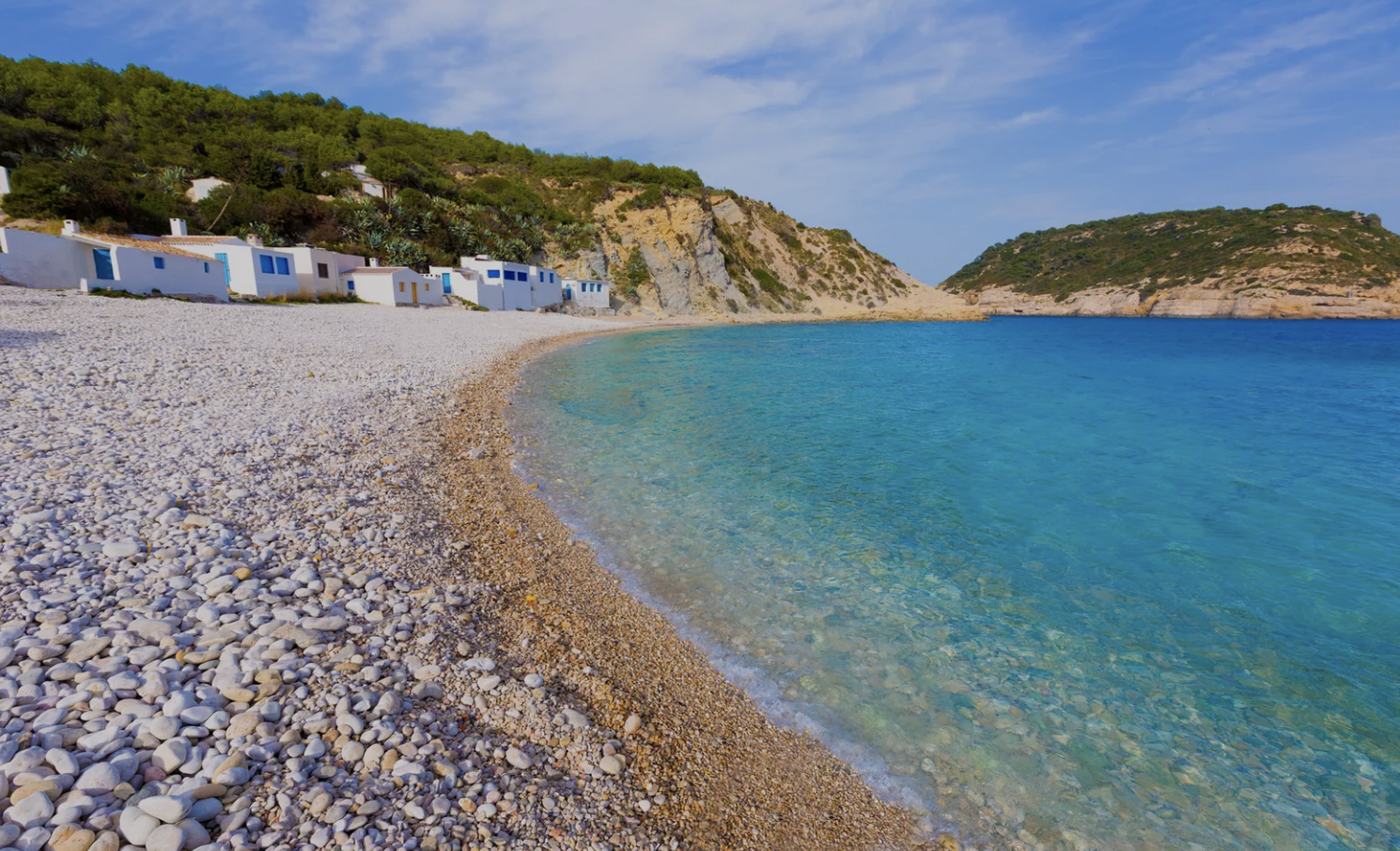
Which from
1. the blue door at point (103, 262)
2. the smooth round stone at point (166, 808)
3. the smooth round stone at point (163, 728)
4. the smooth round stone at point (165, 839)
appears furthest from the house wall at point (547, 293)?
the smooth round stone at point (165, 839)

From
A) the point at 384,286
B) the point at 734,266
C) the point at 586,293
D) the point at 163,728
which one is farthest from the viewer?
the point at 734,266

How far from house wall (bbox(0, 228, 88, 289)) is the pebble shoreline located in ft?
73.6

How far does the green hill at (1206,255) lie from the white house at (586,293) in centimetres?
9341

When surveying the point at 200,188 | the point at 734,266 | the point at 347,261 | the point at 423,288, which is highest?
the point at 200,188

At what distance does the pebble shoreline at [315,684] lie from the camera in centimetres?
278

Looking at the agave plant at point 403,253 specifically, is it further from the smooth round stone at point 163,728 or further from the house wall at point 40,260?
the smooth round stone at point 163,728

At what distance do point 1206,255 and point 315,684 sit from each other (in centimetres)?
13020

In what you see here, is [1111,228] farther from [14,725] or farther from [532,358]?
[14,725]

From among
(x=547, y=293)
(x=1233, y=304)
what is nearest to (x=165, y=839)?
(x=547, y=293)

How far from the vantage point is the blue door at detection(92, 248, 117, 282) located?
24.0 metres

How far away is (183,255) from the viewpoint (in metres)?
25.7

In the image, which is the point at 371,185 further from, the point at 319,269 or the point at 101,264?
the point at 101,264

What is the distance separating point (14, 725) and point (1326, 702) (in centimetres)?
900

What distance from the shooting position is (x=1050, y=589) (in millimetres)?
6797
